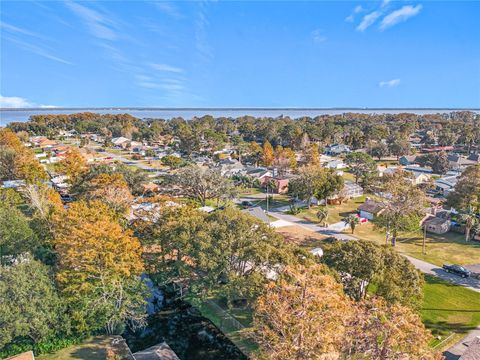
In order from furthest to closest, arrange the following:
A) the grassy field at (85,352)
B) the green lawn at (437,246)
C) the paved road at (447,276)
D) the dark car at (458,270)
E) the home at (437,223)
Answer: the home at (437,223) → the green lawn at (437,246) → the dark car at (458,270) → the paved road at (447,276) → the grassy field at (85,352)

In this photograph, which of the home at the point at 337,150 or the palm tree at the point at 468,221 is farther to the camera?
the home at the point at 337,150

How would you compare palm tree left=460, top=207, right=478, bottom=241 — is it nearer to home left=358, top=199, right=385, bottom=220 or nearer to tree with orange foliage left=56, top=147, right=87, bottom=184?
home left=358, top=199, right=385, bottom=220

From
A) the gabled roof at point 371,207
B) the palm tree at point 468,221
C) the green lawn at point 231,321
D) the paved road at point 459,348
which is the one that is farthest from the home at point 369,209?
the green lawn at point 231,321

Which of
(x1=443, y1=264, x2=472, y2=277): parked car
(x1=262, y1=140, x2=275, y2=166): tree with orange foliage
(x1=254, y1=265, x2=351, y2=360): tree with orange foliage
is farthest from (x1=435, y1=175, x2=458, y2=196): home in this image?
(x1=254, y1=265, x2=351, y2=360): tree with orange foliage

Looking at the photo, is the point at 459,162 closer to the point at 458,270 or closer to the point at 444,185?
the point at 444,185

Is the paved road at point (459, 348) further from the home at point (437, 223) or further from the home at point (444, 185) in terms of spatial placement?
the home at point (444, 185)

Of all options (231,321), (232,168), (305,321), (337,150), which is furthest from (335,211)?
(337,150)

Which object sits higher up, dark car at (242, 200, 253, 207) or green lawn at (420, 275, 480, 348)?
dark car at (242, 200, 253, 207)
